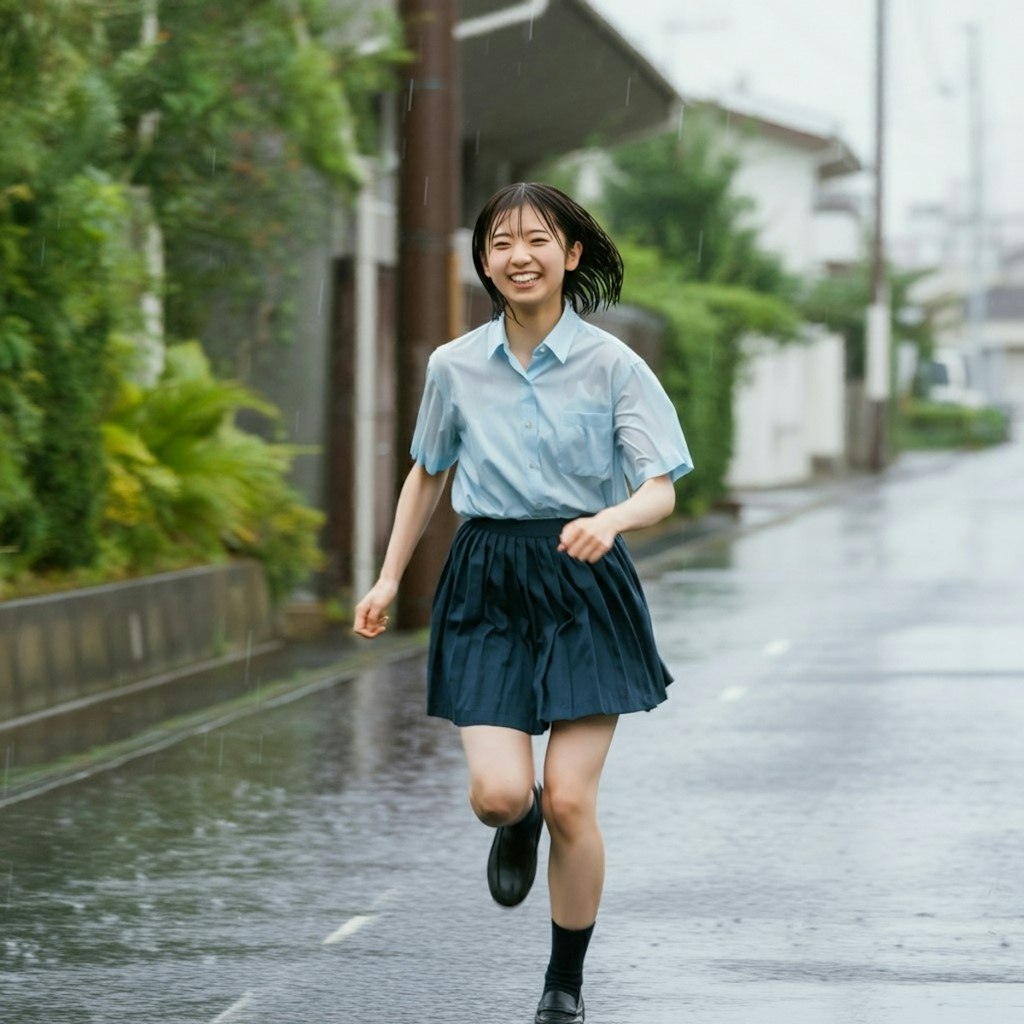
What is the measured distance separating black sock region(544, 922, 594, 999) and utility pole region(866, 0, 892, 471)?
3811 centimetres

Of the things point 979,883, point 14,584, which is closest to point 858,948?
point 979,883

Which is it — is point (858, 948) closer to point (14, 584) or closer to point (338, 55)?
point (14, 584)

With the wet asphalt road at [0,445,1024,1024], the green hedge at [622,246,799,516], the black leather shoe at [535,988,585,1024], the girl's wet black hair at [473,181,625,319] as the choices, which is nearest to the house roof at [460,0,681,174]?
the green hedge at [622,246,799,516]

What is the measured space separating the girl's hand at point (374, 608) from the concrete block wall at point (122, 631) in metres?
5.41

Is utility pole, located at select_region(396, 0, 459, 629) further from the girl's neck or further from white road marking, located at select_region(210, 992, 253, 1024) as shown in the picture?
the girl's neck

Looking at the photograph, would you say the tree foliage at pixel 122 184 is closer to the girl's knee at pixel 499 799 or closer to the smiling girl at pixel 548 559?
the smiling girl at pixel 548 559

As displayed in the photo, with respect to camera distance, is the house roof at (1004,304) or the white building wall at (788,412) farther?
the house roof at (1004,304)

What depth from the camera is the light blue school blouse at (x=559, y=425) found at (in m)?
A: 5.49

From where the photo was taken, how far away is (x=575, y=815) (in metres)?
5.45

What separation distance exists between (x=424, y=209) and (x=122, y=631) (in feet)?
12.4

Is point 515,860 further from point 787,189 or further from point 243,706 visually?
point 787,189

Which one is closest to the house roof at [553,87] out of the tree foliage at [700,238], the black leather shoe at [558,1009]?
the tree foliage at [700,238]

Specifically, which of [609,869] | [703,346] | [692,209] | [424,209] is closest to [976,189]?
[692,209]

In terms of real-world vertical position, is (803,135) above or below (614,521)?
above
